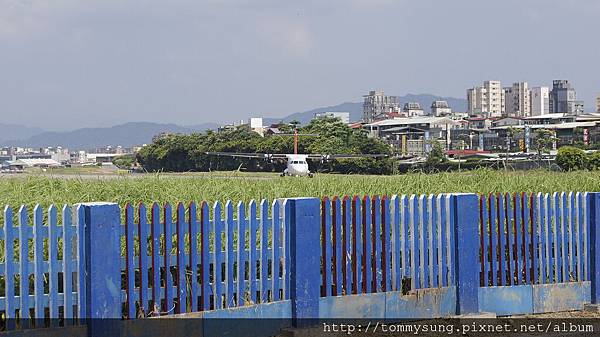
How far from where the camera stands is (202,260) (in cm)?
785

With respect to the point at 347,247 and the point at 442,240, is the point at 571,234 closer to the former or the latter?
the point at 442,240

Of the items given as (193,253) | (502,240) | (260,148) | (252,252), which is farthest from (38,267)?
(260,148)

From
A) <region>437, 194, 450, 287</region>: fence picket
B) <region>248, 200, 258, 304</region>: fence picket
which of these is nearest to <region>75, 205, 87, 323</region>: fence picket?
<region>248, 200, 258, 304</region>: fence picket

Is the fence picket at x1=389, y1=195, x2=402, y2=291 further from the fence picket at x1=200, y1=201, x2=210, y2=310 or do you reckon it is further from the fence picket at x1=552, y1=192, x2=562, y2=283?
the fence picket at x1=552, y1=192, x2=562, y2=283

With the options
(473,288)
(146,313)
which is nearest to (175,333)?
(146,313)

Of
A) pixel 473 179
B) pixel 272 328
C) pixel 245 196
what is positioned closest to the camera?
pixel 272 328

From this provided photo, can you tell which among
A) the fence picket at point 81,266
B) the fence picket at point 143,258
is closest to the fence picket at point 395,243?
the fence picket at point 143,258

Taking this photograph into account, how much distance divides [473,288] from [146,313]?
11.7 ft

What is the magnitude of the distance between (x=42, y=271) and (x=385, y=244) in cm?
331

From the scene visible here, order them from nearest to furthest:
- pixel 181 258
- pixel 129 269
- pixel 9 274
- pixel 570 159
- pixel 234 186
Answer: pixel 9 274
pixel 129 269
pixel 181 258
pixel 234 186
pixel 570 159

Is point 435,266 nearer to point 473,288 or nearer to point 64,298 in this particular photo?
point 473,288

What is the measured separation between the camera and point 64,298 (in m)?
7.09

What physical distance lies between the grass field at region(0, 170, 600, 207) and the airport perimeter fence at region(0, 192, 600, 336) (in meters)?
1.29

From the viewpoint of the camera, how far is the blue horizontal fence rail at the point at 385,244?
28.2 ft
